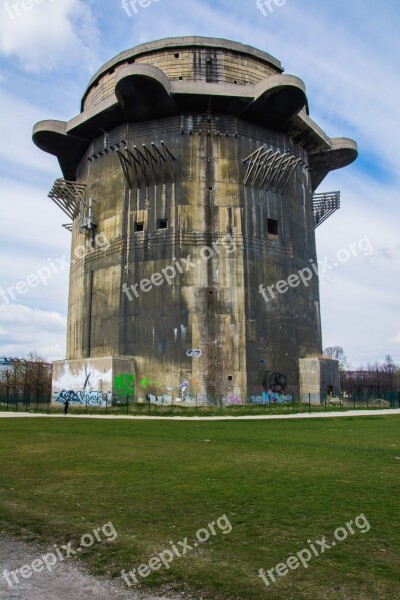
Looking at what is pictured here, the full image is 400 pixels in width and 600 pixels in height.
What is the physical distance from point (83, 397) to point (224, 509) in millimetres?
31190

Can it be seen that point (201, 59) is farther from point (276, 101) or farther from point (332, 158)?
point (332, 158)

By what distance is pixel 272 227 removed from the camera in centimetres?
4034

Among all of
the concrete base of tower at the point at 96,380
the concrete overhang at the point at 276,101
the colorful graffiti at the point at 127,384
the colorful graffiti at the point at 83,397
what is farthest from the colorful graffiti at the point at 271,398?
the concrete overhang at the point at 276,101

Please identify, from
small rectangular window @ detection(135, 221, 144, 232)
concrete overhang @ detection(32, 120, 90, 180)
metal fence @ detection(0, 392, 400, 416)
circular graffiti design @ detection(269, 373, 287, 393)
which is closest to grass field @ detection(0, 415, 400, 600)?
metal fence @ detection(0, 392, 400, 416)

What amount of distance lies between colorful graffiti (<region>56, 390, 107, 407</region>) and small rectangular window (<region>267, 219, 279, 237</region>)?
58.0 ft

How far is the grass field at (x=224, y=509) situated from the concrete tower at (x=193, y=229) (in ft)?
74.1

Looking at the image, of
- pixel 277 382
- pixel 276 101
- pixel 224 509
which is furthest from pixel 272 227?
pixel 224 509

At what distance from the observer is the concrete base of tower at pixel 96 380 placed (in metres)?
35.4

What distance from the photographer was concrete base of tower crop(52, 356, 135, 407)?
3544 centimetres

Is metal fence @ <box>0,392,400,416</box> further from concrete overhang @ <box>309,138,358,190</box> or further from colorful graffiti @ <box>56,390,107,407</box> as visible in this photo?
concrete overhang @ <box>309,138,358,190</box>

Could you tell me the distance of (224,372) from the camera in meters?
35.7

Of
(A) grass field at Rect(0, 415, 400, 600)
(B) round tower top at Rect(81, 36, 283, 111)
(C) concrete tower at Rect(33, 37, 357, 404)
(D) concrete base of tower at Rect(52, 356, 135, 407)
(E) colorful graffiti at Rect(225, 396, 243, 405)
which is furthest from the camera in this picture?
(B) round tower top at Rect(81, 36, 283, 111)

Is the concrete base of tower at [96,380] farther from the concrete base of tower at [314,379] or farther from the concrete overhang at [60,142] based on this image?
the concrete overhang at [60,142]

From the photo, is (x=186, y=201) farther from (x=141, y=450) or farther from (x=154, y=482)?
(x=154, y=482)
